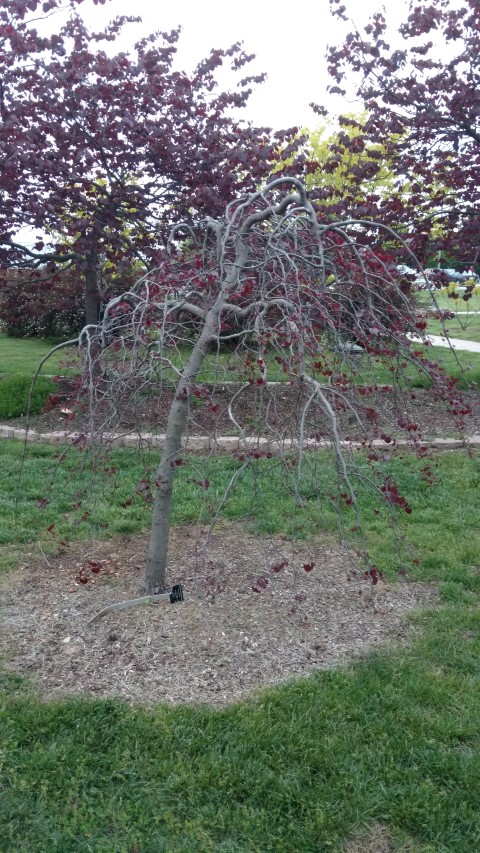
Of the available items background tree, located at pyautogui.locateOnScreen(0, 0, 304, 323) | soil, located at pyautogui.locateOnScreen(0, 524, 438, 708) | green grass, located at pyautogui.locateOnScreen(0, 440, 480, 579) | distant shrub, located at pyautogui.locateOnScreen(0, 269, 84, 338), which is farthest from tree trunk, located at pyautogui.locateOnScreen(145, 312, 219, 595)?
distant shrub, located at pyautogui.locateOnScreen(0, 269, 84, 338)

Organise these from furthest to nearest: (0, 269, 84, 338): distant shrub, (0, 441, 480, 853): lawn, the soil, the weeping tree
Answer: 1. (0, 269, 84, 338): distant shrub
2. the soil
3. the weeping tree
4. (0, 441, 480, 853): lawn

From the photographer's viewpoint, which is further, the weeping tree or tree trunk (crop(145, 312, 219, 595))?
tree trunk (crop(145, 312, 219, 595))

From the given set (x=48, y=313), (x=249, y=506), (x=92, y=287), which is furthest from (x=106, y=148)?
(x=48, y=313)

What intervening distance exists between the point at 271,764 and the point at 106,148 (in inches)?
270

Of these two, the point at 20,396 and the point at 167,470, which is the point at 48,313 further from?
the point at 167,470

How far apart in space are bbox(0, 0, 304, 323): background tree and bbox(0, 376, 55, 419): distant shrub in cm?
153

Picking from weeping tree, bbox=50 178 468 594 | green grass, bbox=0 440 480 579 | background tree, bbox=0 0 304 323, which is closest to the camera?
weeping tree, bbox=50 178 468 594

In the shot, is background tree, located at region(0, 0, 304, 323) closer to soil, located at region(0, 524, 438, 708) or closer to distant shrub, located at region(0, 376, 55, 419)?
distant shrub, located at region(0, 376, 55, 419)

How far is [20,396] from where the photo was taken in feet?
29.4

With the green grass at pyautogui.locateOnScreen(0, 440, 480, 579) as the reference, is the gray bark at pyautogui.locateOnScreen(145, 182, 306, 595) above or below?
above

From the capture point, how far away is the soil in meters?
3.38

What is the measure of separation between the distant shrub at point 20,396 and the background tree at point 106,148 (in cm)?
153

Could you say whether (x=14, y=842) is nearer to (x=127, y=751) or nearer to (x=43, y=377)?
(x=127, y=751)

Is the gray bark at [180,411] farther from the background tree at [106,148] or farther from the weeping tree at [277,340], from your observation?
the background tree at [106,148]
